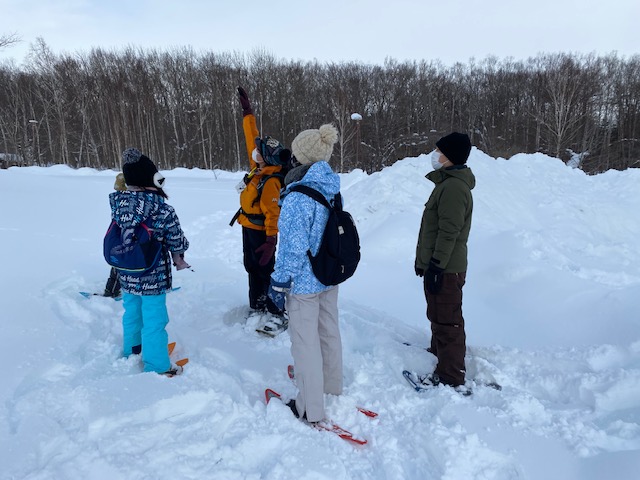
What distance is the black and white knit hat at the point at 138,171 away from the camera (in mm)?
2719

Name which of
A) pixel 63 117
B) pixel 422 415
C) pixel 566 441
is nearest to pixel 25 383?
pixel 422 415

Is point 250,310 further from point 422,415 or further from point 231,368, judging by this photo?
point 422,415

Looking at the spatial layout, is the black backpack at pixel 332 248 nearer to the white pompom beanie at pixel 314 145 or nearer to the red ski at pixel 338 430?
the white pompom beanie at pixel 314 145

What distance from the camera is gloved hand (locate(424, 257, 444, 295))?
9.33 ft

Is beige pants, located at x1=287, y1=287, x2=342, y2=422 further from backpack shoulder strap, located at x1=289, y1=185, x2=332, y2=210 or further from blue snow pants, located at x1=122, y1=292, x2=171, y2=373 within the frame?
blue snow pants, located at x1=122, y1=292, x2=171, y2=373

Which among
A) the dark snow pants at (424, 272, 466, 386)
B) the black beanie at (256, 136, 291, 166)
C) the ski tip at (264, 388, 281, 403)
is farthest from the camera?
the black beanie at (256, 136, 291, 166)

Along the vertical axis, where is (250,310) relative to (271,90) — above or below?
below

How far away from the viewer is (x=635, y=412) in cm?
258

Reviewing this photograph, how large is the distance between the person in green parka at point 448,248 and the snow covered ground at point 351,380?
259 millimetres

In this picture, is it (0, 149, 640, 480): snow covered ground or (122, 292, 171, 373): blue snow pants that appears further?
(122, 292, 171, 373): blue snow pants

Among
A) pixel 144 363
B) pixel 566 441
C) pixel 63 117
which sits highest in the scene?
pixel 63 117

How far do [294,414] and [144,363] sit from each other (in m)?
1.25

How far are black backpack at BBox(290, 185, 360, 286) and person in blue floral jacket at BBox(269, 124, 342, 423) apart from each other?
29 mm

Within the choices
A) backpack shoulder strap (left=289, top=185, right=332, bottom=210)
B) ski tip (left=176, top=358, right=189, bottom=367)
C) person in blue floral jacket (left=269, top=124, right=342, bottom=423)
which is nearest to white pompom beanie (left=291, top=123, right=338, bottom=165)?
person in blue floral jacket (left=269, top=124, right=342, bottom=423)
